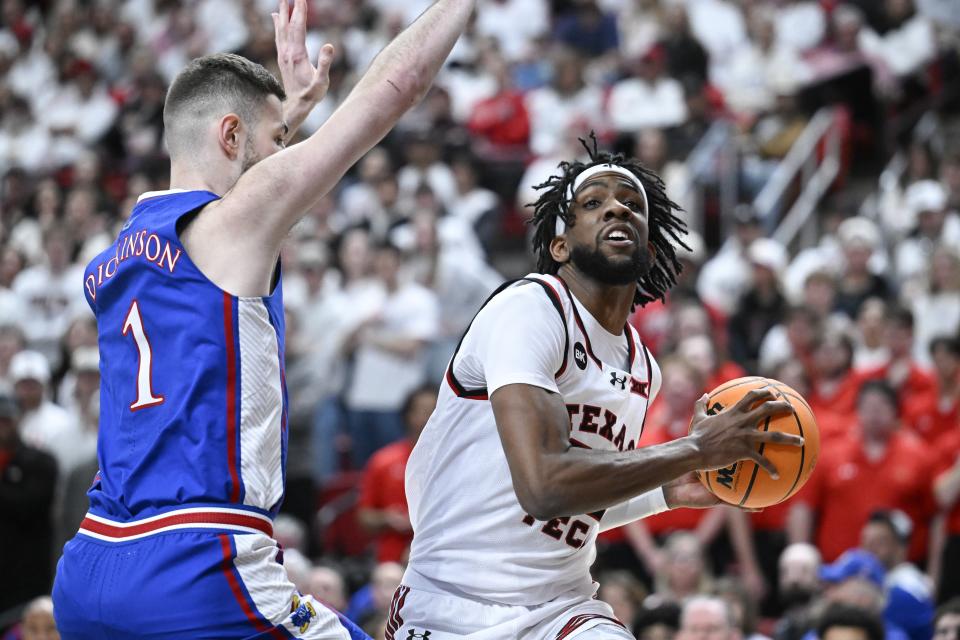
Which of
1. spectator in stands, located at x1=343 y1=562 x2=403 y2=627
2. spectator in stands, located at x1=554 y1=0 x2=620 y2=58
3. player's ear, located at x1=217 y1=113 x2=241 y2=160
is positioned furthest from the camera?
spectator in stands, located at x1=554 y1=0 x2=620 y2=58

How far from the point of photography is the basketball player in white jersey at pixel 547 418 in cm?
437

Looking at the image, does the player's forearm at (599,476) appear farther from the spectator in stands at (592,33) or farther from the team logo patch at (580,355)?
the spectator in stands at (592,33)

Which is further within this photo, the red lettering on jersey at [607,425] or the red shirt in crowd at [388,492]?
the red shirt in crowd at [388,492]

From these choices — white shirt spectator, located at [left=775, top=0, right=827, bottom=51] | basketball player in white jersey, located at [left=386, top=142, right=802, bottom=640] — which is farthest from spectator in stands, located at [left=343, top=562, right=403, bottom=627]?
white shirt spectator, located at [left=775, top=0, right=827, bottom=51]

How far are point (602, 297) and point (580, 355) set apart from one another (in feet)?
0.92

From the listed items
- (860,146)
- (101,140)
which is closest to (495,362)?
(860,146)

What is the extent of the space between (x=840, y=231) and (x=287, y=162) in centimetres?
995

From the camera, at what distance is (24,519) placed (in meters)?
11.2

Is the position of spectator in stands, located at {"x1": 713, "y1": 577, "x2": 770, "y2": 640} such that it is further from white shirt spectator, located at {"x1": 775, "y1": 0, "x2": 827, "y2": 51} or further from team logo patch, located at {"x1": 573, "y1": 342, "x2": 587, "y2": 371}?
white shirt spectator, located at {"x1": 775, "y1": 0, "x2": 827, "y2": 51}

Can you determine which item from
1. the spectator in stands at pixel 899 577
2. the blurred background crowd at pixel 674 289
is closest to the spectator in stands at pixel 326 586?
the blurred background crowd at pixel 674 289

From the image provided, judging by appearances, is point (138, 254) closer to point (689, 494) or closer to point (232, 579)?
point (232, 579)

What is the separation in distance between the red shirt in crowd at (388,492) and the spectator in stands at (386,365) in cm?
133

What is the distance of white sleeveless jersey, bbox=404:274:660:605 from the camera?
4664mm

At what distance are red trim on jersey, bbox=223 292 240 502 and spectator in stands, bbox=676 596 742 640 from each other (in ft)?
14.1
